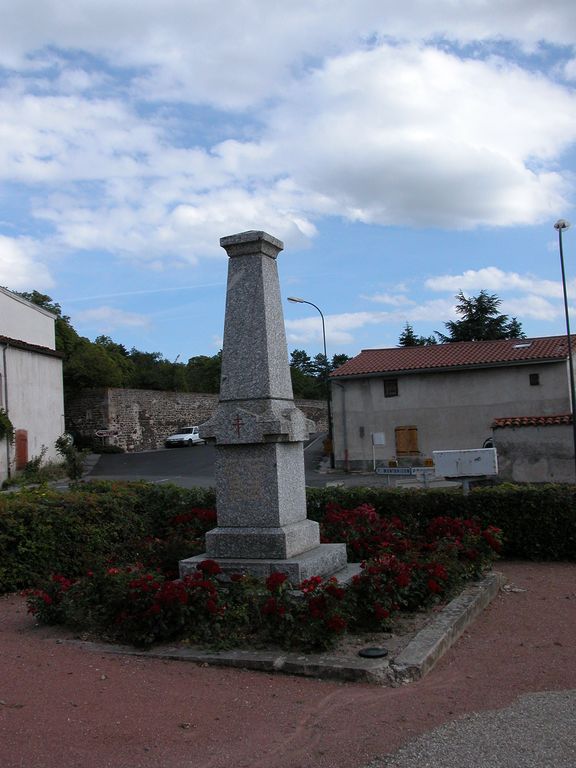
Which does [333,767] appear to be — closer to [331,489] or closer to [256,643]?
[256,643]

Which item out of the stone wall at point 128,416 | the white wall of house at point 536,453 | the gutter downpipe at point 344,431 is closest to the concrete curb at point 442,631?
the white wall of house at point 536,453

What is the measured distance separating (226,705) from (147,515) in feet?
18.9

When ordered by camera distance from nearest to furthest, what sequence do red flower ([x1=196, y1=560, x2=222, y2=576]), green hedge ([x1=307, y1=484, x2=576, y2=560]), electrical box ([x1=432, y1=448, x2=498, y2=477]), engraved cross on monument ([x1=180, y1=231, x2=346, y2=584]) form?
red flower ([x1=196, y1=560, x2=222, y2=576]) < engraved cross on monument ([x1=180, y1=231, x2=346, y2=584]) < green hedge ([x1=307, y1=484, x2=576, y2=560]) < electrical box ([x1=432, y1=448, x2=498, y2=477])

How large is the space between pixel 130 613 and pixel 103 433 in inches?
1317

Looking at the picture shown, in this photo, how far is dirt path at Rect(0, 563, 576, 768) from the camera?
12.2 feet

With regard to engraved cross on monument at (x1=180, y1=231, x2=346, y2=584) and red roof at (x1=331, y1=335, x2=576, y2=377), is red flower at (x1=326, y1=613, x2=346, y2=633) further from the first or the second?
red roof at (x1=331, y1=335, x2=576, y2=377)

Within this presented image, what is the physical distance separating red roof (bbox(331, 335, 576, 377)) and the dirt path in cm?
2410

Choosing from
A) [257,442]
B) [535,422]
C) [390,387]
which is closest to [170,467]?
[390,387]

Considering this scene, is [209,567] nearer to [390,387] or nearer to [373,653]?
[373,653]

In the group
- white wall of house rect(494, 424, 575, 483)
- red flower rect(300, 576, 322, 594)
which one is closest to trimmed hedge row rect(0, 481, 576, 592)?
red flower rect(300, 576, 322, 594)

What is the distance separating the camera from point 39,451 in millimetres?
27094

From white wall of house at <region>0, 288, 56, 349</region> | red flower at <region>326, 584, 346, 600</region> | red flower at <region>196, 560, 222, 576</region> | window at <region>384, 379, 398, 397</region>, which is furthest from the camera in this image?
window at <region>384, 379, 398, 397</region>

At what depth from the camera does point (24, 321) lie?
3088cm

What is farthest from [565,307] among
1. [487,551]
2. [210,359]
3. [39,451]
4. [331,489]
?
[210,359]
